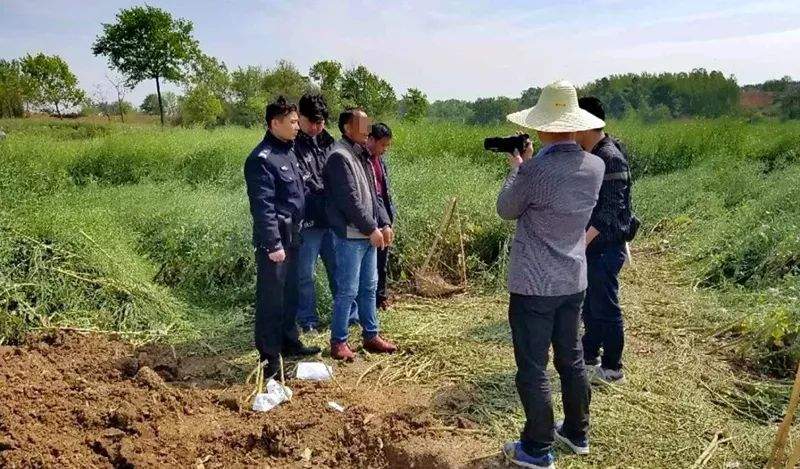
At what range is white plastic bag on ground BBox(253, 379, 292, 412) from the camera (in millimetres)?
3422

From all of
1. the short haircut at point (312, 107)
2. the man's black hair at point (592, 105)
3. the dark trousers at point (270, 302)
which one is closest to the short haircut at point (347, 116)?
the short haircut at point (312, 107)

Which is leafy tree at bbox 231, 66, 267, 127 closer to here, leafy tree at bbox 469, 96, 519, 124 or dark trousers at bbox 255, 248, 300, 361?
leafy tree at bbox 469, 96, 519, 124

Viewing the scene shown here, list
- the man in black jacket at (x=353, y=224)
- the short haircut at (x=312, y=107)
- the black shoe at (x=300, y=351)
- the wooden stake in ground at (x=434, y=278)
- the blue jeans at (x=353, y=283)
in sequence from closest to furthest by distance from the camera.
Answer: the man in black jacket at (x=353, y=224), the blue jeans at (x=353, y=283), the black shoe at (x=300, y=351), the short haircut at (x=312, y=107), the wooden stake in ground at (x=434, y=278)

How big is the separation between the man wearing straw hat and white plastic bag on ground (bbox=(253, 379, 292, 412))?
1.38 metres

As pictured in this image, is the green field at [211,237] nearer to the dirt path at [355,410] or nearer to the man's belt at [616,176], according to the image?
the dirt path at [355,410]

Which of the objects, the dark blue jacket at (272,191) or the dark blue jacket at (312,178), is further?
the dark blue jacket at (312,178)

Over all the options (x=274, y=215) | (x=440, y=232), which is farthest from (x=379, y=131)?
(x=440, y=232)

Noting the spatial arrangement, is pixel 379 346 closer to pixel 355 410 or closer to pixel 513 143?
pixel 355 410

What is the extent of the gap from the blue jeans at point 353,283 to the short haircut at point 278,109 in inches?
34.7

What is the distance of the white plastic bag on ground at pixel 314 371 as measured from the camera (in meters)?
3.81

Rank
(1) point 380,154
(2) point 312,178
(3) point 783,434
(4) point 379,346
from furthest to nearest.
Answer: (1) point 380,154 < (2) point 312,178 < (4) point 379,346 < (3) point 783,434

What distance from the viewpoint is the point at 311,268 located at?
4.57 metres

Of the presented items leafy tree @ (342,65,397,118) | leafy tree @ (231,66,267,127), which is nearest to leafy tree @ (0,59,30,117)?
leafy tree @ (231,66,267,127)

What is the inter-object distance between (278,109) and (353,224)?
33.7 inches
